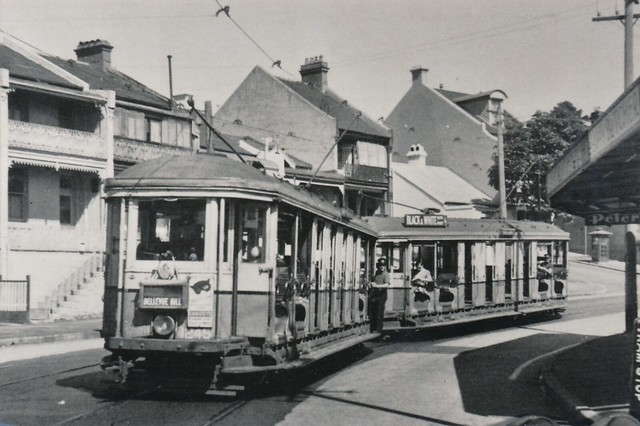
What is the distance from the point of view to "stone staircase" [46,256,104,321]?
2300 cm

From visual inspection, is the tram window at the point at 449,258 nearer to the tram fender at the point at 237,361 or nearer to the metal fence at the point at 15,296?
the tram fender at the point at 237,361

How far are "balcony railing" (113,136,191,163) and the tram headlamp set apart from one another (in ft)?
66.3

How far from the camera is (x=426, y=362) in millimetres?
13164

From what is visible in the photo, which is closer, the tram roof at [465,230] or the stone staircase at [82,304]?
the tram roof at [465,230]

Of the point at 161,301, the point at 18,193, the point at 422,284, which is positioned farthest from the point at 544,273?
the point at 18,193

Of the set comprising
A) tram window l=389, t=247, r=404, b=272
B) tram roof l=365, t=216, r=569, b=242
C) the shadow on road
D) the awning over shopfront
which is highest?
the awning over shopfront

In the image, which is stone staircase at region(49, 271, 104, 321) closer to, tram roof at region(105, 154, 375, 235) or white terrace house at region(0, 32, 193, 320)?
white terrace house at region(0, 32, 193, 320)

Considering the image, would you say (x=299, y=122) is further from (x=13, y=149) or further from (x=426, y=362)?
(x=426, y=362)

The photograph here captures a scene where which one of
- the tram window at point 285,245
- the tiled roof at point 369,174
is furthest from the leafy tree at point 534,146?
the tram window at point 285,245

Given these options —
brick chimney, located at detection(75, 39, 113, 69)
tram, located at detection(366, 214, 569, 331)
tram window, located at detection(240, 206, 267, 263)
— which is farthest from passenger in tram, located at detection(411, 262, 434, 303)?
brick chimney, located at detection(75, 39, 113, 69)

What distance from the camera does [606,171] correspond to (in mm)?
11922

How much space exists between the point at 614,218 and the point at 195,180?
9.41m

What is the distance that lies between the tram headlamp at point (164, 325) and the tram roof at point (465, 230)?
875 centimetres

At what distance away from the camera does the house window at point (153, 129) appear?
99.5ft
